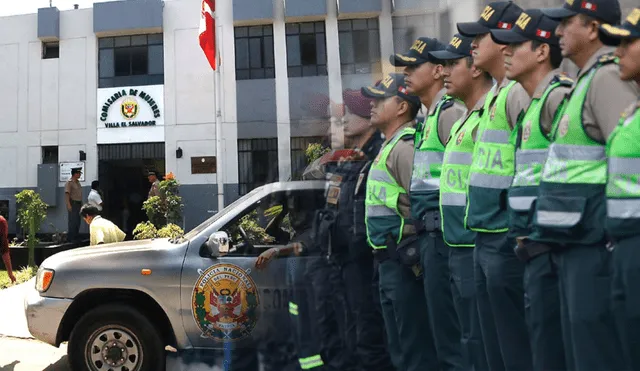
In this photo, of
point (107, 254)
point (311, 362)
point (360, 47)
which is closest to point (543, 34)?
point (360, 47)

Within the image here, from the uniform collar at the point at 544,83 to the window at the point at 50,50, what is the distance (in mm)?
13458

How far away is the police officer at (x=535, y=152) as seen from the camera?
1.68 metres

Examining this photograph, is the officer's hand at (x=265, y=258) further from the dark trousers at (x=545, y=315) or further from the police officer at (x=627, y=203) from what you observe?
the police officer at (x=627, y=203)

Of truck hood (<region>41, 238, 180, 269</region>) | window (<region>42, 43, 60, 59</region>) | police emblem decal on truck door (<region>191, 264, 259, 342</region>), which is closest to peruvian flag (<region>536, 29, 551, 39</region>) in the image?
police emblem decal on truck door (<region>191, 264, 259, 342</region>)

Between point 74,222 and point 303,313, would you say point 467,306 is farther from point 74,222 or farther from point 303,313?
point 74,222

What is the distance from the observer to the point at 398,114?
99.7 inches

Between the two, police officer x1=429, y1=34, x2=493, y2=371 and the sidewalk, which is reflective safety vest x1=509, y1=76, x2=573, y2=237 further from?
the sidewalk

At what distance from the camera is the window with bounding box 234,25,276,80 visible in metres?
2.78

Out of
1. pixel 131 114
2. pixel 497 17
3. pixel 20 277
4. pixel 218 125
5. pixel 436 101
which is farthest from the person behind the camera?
pixel 131 114

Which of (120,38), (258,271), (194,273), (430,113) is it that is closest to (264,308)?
(258,271)

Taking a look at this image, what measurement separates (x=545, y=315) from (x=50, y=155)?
535 inches

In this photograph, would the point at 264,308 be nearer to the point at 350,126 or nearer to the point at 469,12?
the point at 350,126

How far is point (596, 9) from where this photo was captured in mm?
1593

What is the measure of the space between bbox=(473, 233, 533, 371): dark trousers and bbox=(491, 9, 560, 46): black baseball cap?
657 millimetres
